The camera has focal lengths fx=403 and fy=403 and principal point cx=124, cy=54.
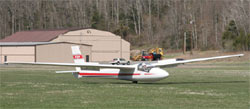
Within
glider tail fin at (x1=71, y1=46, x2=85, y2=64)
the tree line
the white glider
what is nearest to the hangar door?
the tree line

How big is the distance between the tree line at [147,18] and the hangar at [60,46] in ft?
58.4

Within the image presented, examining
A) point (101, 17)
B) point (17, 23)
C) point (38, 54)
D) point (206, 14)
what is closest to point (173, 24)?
point (206, 14)

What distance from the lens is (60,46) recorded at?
76188 mm

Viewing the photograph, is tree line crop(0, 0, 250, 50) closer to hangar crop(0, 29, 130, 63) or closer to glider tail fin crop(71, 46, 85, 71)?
hangar crop(0, 29, 130, 63)

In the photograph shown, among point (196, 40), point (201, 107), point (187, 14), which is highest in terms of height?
point (187, 14)

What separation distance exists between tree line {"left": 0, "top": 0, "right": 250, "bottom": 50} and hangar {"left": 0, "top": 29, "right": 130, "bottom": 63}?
17810 millimetres

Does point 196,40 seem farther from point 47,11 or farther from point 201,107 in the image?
point 201,107

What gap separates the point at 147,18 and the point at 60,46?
4812 cm

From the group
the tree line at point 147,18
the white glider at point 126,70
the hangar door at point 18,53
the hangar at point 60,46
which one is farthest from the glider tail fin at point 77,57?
the tree line at point 147,18

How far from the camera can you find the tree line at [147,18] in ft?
322

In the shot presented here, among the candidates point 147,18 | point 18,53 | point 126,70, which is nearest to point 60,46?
point 18,53

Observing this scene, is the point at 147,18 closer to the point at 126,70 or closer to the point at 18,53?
the point at 18,53

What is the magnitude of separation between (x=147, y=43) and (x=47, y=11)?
150 ft

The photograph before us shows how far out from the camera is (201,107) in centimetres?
1409
